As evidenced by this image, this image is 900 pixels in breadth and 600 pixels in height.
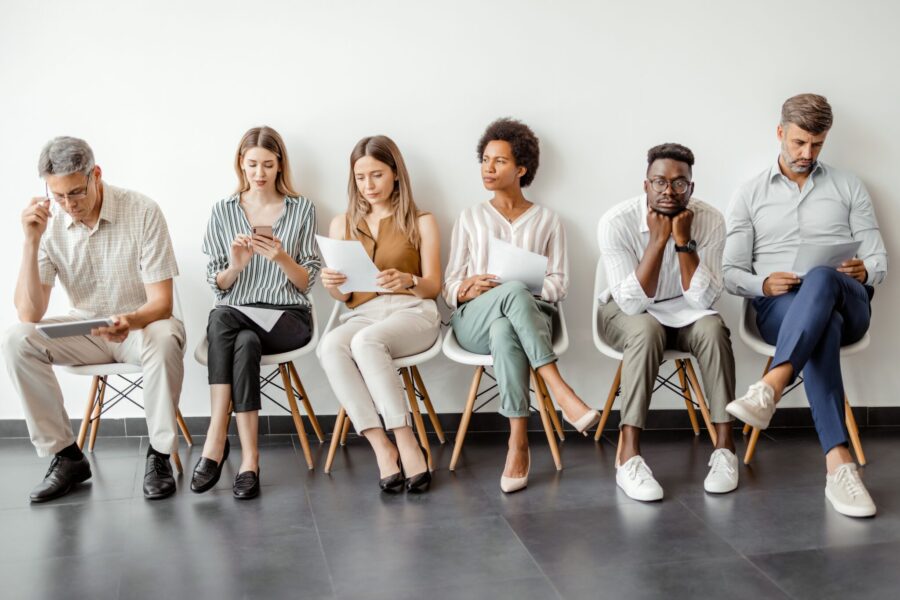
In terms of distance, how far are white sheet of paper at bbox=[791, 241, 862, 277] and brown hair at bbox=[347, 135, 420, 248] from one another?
151 cm

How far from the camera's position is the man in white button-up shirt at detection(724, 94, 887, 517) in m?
2.91

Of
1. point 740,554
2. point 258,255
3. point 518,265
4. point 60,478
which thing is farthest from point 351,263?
point 740,554

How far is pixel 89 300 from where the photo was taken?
3.36m

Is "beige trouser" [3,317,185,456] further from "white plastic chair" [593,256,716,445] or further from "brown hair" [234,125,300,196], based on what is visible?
"white plastic chair" [593,256,716,445]

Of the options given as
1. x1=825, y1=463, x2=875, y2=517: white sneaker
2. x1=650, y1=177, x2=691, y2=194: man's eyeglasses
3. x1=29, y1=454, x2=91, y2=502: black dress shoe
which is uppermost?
x1=650, y1=177, x2=691, y2=194: man's eyeglasses

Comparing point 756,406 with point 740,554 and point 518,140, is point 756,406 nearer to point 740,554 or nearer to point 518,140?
point 740,554

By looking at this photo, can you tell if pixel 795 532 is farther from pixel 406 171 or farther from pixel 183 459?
pixel 183 459

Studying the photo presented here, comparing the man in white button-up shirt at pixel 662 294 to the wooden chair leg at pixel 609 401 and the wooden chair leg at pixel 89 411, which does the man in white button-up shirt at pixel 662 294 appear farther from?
the wooden chair leg at pixel 89 411

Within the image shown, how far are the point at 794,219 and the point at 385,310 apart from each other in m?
1.76

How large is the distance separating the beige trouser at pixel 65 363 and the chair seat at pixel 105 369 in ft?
0.08

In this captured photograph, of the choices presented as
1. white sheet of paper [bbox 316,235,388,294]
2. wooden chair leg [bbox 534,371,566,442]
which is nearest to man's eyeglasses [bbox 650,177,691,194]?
wooden chair leg [bbox 534,371,566,442]

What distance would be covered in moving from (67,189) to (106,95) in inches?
32.0

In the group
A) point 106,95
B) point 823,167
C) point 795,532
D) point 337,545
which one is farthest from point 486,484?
point 106,95

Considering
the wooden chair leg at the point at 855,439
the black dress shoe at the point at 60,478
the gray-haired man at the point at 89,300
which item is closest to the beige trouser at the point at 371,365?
the gray-haired man at the point at 89,300
